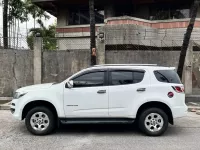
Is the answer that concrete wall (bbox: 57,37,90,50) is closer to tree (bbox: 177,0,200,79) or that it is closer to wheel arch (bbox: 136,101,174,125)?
tree (bbox: 177,0,200,79)

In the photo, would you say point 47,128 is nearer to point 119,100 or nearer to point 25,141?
point 25,141

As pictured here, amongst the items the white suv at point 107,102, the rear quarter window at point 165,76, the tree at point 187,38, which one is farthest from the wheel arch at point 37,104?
the tree at point 187,38

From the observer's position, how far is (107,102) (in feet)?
21.8

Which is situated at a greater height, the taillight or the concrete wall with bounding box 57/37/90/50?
the concrete wall with bounding box 57/37/90/50

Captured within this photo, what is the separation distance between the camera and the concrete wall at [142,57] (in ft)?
41.4

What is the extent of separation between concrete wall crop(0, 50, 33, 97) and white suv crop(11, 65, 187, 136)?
6291mm

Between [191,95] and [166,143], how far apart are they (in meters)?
6.50

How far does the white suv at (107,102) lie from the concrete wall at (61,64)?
595 cm

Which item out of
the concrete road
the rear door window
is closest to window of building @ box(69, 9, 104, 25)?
the concrete road

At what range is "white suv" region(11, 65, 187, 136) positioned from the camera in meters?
6.64

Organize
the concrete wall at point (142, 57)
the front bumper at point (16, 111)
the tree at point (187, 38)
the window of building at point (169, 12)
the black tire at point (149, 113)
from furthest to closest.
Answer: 1. the window of building at point (169, 12)
2. the concrete wall at point (142, 57)
3. the tree at point (187, 38)
4. the front bumper at point (16, 111)
5. the black tire at point (149, 113)

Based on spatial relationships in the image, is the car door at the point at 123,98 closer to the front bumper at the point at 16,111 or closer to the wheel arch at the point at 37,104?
the wheel arch at the point at 37,104

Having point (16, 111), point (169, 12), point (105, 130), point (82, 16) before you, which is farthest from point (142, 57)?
point (82, 16)

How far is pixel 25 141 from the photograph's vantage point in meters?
6.19
